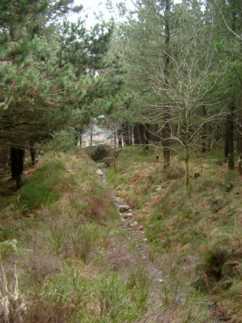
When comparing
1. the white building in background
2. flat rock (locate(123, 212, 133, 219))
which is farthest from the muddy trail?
the white building in background

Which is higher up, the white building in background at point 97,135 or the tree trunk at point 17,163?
the white building in background at point 97,135

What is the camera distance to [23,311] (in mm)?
3314

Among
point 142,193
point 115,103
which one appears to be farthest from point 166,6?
point 115,103

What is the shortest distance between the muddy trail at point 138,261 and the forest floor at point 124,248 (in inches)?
0.9

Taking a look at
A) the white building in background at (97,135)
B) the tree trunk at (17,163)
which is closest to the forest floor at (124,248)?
the tree trunk at (17,163)

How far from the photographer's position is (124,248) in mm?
7344

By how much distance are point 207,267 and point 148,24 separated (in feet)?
36.4

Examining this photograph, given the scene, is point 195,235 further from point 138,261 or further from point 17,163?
point 17,163

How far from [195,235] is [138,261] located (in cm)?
320

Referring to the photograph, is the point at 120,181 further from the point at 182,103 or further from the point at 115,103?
the point at 115,103

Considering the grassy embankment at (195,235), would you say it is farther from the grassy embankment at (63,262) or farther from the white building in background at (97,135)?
the white building in background at (97,135)

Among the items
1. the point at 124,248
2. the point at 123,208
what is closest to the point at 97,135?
the point at 123,208

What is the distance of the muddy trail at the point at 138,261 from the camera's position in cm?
424

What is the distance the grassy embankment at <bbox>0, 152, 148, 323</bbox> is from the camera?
3723mm
